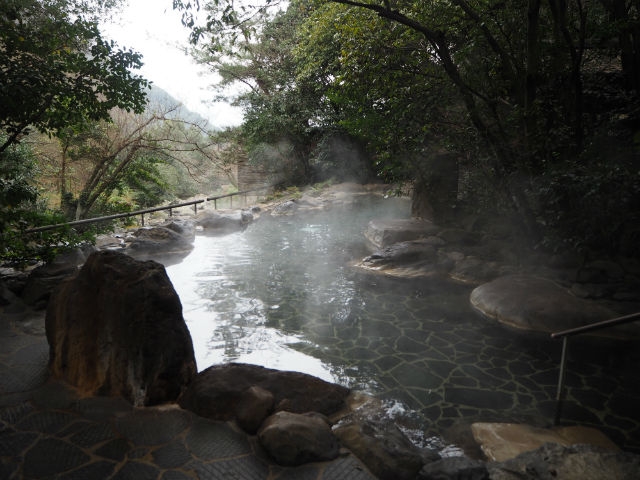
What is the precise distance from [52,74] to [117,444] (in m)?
4.67

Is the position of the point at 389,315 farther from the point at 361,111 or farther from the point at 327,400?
the point at 361,111

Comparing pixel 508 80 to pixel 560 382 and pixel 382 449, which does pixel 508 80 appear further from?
pixel 382 449

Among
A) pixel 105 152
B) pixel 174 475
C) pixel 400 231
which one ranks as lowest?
pixel 174 475

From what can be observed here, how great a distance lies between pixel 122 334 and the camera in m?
3.82

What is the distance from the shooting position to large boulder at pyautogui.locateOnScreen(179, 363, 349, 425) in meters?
3.62

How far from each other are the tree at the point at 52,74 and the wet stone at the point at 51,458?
3.98m

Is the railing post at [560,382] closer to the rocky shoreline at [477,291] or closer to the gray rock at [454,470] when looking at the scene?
the rocky shoreline at [477,291]

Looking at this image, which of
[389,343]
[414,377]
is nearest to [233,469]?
[414,377]

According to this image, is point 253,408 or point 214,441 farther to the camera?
point 253,408

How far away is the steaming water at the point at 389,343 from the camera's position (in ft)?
15.2

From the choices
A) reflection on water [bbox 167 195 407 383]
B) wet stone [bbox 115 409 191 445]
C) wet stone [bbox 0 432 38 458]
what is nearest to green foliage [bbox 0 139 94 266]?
reflection on water [bbox 167 195 407 383]

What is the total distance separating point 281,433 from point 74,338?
2.53 meters

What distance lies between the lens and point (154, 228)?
39.0 feet

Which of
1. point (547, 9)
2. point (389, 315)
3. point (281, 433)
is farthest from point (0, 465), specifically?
point (547, 9)
